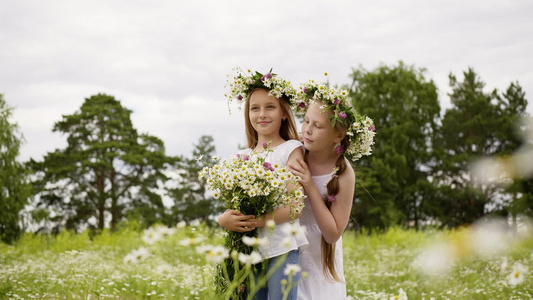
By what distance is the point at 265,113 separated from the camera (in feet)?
11.8

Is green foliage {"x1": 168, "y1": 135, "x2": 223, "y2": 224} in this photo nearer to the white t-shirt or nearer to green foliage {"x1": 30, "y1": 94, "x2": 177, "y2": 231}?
green foliage {"x1": 30, "y1": 94, "x2": 177, "y2": 231}

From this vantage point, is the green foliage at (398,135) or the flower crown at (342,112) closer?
the flower crown at (342,112)

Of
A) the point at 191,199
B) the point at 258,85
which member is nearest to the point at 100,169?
the point at 191,199

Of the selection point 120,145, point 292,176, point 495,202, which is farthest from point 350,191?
point 495,202

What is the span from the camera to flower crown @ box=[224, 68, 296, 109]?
3.60 metres

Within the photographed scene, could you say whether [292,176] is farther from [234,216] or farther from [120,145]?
[120,145]

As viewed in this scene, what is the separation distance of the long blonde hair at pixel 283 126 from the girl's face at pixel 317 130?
21 cm

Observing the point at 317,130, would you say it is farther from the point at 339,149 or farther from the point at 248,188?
the point at 248,188

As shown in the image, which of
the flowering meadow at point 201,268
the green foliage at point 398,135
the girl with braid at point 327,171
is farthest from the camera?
the green foliage at point 398,135

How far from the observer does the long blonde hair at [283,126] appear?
3.68 metres

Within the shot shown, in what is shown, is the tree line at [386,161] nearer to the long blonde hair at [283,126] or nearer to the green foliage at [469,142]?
the green foliage at [469,142]

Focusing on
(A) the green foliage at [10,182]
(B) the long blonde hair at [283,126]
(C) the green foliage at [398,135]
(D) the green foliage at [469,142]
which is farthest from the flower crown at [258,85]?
(D) the green foliage at [469,142]

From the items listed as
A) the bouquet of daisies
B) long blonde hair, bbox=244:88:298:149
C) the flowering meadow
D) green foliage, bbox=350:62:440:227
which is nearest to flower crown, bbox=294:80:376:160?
long blonde hair, bbox=244:88:298:149

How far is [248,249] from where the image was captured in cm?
317
